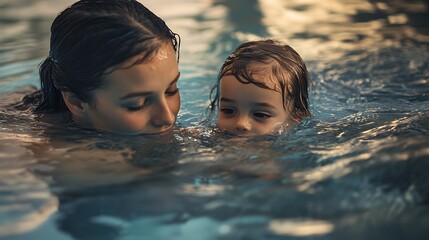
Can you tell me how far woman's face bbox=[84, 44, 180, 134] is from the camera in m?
2.40

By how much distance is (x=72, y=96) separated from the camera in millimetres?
2607

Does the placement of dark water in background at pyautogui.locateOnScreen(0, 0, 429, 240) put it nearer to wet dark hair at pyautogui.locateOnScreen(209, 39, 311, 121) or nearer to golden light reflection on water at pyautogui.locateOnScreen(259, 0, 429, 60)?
wet dark hair at pyautogui.locateOnScreen(209, 39, 311, 121)

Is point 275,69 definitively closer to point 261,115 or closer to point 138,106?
point 261,115

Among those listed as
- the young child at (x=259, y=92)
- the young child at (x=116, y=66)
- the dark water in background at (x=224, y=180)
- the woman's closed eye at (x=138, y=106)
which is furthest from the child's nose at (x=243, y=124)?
the woman's closed eye at (x=138, y=106)

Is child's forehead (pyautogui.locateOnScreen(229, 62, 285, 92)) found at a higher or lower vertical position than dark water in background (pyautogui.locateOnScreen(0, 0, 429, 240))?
higher

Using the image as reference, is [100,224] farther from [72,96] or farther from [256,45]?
[256,45]

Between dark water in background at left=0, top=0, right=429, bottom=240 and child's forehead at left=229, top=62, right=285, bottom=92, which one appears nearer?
dark water in background at left=0, top=0, right=429, bottom=240

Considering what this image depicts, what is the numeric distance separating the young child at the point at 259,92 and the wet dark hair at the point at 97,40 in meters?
0.36

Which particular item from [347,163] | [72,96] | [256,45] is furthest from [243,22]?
[347,163]

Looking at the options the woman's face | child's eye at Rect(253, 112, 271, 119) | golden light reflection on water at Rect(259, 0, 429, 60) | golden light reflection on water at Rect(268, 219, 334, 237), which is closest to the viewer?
golden light reflection on water at Rect(268, 219, 334, 237)

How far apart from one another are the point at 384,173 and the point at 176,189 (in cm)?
67

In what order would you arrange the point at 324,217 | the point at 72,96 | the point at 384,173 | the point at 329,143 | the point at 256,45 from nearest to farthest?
1. the point at 324,217
2. the point at 384,173
3. the point at 329,143
4. the point at 72,96
5. the point at 256,45

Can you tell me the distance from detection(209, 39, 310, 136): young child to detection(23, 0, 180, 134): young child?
304 mm

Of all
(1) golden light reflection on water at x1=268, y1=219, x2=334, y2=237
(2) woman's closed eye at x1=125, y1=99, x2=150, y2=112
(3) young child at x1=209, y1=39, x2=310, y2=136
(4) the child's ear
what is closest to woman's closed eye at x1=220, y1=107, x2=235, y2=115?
(3) young child at x1=209, y1=39, x2=310, y2=136
